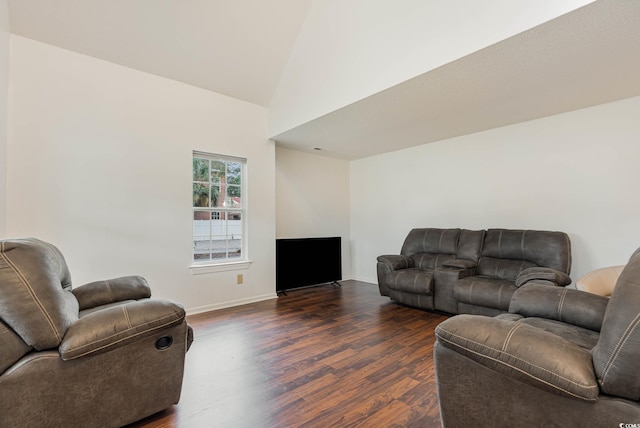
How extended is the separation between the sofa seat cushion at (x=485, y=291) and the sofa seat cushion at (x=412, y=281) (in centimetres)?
30

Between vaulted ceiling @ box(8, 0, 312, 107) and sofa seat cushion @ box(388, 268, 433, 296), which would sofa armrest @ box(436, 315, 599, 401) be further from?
vaulted ceiling @ box(8, 0, 312, 107)

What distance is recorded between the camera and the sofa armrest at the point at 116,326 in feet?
4.35

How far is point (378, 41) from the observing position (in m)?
2.72

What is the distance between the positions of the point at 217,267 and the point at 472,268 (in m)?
3.16

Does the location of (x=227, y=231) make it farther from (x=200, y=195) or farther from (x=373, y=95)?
(x=373, y=95)

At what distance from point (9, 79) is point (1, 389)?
2806 millimetres

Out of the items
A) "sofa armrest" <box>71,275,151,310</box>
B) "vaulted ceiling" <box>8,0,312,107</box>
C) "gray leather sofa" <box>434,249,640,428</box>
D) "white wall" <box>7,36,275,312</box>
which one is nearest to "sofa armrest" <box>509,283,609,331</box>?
"gray leather sofa" <box>434,249,640,428</box>

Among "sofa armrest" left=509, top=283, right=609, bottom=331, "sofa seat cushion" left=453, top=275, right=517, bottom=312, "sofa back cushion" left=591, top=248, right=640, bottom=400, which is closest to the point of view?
"sofa back cushion" left=591, top=248, right=640, bottom=400

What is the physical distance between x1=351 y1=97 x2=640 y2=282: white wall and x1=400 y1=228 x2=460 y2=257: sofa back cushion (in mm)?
361

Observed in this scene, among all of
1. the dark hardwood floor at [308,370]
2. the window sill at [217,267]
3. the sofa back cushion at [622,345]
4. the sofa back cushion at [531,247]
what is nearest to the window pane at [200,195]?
the window sill at [217,267]

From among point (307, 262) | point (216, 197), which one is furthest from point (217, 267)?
point (307, 262)

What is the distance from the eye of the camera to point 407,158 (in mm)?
4961

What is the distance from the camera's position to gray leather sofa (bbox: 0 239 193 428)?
1.24 metres

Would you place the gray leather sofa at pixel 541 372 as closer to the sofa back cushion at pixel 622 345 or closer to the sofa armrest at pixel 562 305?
the sofa back cushion at pixel 622 345
